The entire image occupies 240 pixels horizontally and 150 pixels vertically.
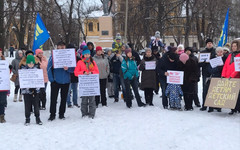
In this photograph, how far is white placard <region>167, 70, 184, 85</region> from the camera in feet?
27.2

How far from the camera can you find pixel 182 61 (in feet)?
27.8

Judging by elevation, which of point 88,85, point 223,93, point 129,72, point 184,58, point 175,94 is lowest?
point 175,94

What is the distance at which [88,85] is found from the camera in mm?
7742

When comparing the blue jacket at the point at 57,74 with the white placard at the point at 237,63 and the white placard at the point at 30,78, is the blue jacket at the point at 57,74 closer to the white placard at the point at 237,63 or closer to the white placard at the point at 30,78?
the white placard at the point at 30,78

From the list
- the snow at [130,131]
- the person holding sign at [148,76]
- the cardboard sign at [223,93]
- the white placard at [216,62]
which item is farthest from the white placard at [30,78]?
the white placard at [216,62]

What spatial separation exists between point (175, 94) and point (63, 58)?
11.0 ft

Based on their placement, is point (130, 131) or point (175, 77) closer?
point (130, 131)

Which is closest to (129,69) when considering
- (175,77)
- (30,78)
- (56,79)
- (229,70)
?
(175,77)

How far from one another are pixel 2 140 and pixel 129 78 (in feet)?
13.9

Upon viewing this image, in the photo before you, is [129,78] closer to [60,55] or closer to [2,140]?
[60,55]

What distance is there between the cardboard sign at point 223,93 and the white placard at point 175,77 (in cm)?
84

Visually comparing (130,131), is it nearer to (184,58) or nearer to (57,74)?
(57,74)

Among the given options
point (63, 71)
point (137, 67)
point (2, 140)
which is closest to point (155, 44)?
point (137, 67)

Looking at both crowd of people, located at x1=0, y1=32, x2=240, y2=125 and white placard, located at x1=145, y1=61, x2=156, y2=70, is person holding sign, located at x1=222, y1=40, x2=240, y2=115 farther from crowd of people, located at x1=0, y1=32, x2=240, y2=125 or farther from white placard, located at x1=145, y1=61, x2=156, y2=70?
white placard, located at x1=145, y1=61, x2=156, y2=70
